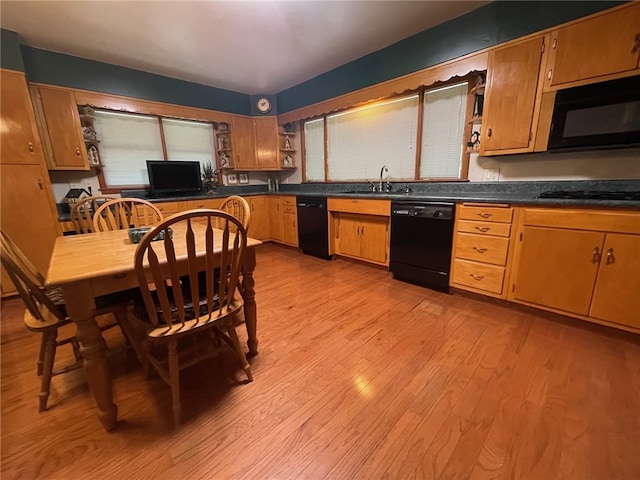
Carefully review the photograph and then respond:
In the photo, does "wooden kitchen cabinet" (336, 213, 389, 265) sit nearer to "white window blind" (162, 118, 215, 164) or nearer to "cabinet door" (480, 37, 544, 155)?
"cabinet door" (480, 37, 544, 155)

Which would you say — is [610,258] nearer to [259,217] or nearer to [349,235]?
[349,235]

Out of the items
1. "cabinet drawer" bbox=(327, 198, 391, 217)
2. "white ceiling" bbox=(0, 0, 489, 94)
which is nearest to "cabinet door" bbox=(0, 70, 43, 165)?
"white ceiling" bbox=(0, 0, 489, 94)

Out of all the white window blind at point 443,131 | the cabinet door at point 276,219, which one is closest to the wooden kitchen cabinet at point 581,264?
the white window blind at point 443,131

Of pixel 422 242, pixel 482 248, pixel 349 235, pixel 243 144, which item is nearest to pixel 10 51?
pixel 243 144

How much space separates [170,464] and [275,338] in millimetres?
896

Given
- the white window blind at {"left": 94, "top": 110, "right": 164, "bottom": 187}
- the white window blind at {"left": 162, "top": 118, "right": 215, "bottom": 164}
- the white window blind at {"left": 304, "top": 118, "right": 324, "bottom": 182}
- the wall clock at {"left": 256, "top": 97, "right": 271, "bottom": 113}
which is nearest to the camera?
the white window blind at {"left": 94, "top": 110, "right": 164, "bottom": 187}

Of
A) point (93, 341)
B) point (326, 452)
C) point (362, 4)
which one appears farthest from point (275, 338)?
point (362, 4)

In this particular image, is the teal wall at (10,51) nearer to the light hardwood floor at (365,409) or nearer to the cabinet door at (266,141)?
the light hardwood floor at (365,409)

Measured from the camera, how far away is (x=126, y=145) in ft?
11.9

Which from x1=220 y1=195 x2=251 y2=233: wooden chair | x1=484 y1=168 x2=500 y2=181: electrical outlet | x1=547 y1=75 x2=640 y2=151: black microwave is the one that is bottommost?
x1=220 y1=195 x2=251 y2=233: wooden chair

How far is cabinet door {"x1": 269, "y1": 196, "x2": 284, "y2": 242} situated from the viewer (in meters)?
4.33

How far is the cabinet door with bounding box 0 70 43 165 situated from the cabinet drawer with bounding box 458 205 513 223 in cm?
419

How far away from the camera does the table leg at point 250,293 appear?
1.54m

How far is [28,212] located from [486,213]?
4361 millimetres
